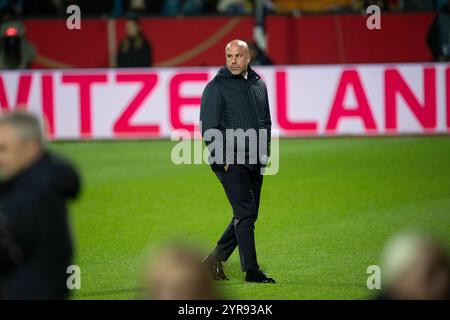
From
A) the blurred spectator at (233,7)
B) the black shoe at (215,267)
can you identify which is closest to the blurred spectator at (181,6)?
the blurred spectator at (233,7)

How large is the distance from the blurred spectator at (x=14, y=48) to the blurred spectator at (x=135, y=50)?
201 cm

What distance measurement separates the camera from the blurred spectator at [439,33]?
23.3 metres

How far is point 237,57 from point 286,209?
5.02 meters

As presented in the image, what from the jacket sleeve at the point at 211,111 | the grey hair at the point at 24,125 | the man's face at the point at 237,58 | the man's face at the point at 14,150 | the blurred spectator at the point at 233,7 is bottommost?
the jacket sleeve at the point at 211,111

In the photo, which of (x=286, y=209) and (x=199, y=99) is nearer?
(x=286, y=209)

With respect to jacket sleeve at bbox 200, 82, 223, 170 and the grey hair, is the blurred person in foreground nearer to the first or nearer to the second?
the grey hair

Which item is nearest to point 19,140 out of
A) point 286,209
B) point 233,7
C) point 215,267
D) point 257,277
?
point 257,277

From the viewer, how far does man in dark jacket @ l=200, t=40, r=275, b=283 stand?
35.0ft

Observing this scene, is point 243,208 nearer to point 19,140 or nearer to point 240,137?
point 240,137

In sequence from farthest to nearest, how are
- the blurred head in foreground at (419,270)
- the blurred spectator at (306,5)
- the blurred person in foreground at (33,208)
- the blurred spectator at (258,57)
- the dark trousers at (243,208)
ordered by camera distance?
1. the blurred spectator at (306,5)
2. the blurred spectator at (258,57)
3. the dark trousers at (243,208)
4. the blurred person in foreground at (33,208)
5. the blurred head in foreground at (419,270)

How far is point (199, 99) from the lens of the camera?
818 inches

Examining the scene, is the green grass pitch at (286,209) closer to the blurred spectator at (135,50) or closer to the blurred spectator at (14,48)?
the blurred spectator at (135,50)

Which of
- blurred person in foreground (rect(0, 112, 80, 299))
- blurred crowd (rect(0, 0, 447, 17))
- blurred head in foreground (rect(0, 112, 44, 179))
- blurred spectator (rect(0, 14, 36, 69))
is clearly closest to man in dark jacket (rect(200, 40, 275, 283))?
blurred person in foreground (rect(0, 112, 80, 299))

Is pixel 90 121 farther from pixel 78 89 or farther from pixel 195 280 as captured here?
pixel 195 280
